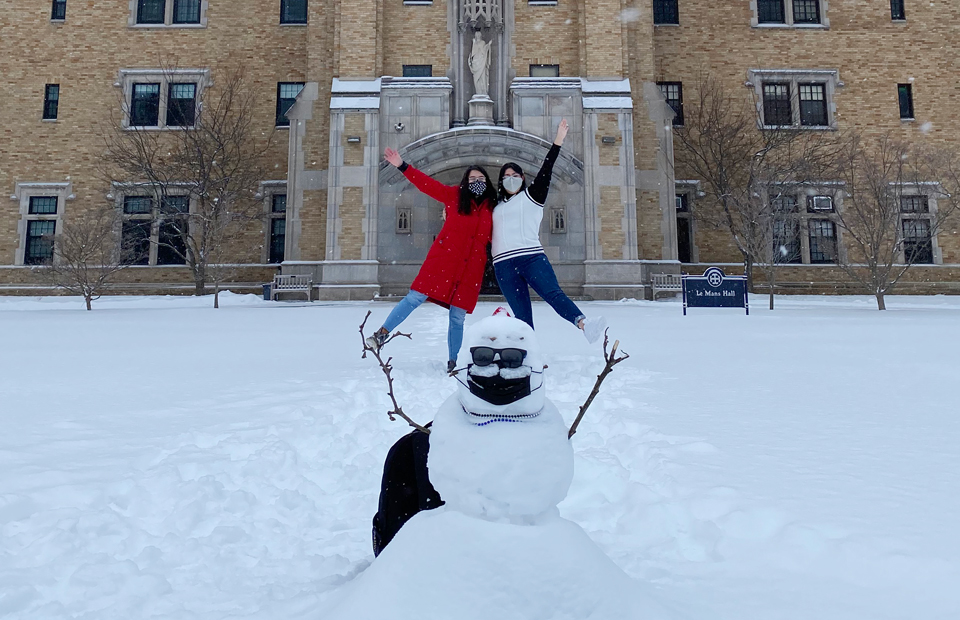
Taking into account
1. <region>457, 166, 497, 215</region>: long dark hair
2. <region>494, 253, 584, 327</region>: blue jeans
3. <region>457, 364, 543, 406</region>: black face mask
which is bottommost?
<region>457, 364, 543, 406</region>: black face mask

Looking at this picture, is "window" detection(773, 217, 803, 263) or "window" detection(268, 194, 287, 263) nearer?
"window" detection(773, 217, 803, 263)

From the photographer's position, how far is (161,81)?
19969 millimetres

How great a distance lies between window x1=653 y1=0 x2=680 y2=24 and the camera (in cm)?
2047

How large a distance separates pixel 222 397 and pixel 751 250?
16472mm

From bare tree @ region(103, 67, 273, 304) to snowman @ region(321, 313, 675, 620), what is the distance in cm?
1809

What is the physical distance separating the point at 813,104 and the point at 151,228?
25.0 metres

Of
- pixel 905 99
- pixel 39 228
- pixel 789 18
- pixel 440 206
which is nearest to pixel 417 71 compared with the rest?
pixel 440 206

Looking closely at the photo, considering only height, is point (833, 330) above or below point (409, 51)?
below

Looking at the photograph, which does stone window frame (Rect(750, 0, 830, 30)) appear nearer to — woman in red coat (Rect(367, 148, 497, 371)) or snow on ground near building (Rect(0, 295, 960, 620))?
snow on ground near building (Rect(0, 295, 960, 620))

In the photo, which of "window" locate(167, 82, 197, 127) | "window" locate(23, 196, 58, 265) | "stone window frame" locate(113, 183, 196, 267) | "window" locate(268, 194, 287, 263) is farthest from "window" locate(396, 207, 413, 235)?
"window" locate(23, 196, 58, 265)

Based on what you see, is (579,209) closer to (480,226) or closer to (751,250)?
(751,250)

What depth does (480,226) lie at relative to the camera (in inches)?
174

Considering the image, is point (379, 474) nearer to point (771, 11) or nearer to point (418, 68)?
point (418, 68)

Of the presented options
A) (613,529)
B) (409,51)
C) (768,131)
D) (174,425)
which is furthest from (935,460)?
(768,131)
